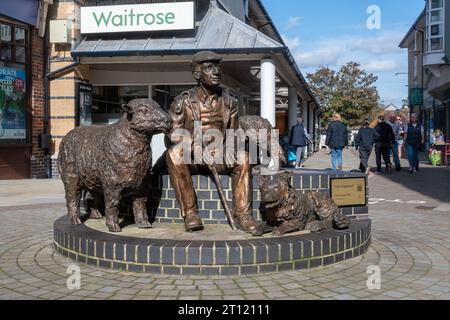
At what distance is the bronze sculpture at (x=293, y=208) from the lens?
5012mm

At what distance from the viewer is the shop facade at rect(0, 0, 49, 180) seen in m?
13.7

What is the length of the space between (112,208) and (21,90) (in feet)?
34.1

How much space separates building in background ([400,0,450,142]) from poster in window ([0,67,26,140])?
61.8ft

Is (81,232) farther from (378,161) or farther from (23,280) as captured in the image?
(378,161)

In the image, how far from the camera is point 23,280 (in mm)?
4445

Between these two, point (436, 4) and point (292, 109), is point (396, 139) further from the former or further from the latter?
point (436, 4)

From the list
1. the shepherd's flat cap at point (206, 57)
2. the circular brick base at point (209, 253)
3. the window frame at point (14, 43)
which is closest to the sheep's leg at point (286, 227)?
the circular brick base at point (209, 253)

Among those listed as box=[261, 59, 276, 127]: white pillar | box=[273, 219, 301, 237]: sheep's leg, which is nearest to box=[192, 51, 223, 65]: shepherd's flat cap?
box=[273, 219, 301, 237]: sheep's leg

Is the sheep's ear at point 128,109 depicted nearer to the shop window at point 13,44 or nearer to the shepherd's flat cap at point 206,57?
the shepherd's flat cap at point 206,57

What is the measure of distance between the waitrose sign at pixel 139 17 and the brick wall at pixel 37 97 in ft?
5.20
